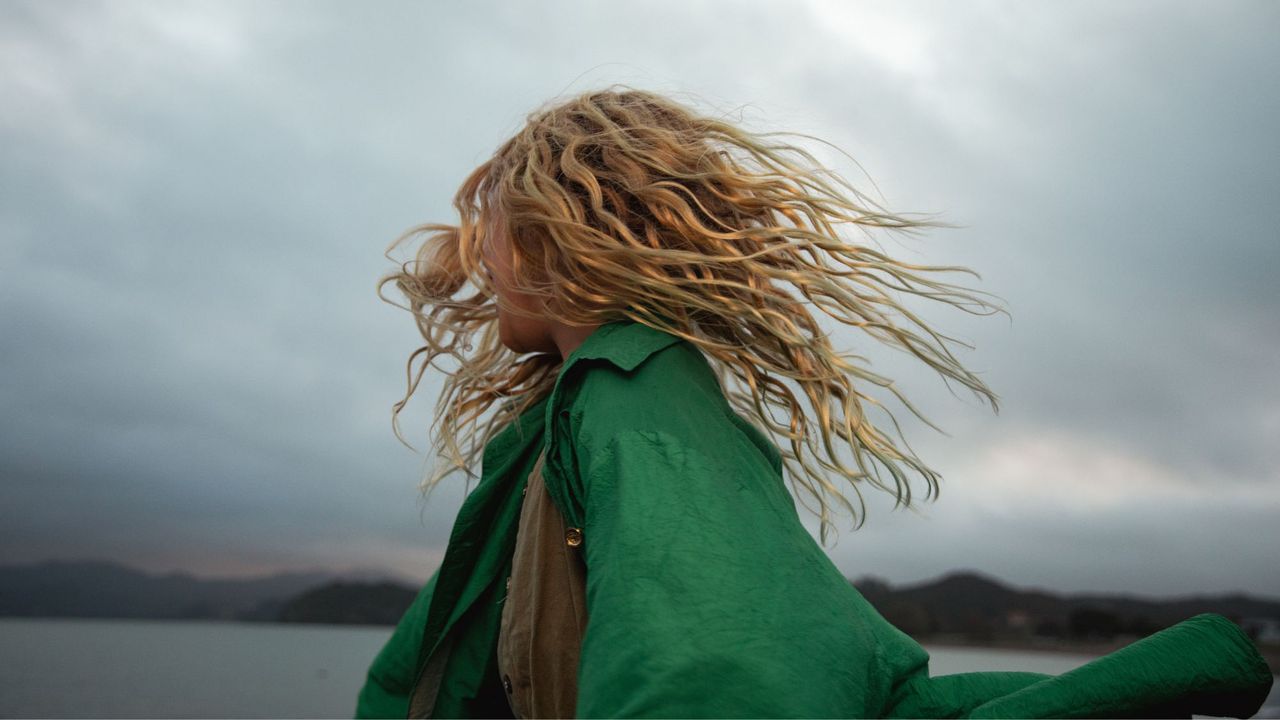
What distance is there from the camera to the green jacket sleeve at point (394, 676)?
128 inches

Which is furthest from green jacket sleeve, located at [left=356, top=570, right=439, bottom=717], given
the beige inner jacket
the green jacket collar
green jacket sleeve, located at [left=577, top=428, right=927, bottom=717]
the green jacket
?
green jacket sleeve, located at [left=577, top=428, right=927, bottom=717]

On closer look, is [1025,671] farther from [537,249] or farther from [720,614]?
[537,249]

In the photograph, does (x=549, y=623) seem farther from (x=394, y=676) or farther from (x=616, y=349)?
(x=394, y=676)

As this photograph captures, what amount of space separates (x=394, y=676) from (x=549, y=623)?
1.42 metres

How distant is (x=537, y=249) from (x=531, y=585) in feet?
3.20

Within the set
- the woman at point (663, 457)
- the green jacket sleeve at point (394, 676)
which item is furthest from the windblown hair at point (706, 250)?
the green jacket sleeve at point (394, 676)

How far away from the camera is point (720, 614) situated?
5.21ft

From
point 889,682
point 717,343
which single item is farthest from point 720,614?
point 717,343

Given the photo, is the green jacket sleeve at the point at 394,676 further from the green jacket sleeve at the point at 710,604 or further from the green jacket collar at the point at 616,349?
the green jacket sleeve at the point at 710,604

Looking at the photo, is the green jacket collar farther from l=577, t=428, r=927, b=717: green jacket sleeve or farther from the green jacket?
l=577, t=428, r=927, b=717: green jacket sleeve

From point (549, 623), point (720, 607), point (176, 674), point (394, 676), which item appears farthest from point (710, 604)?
point (176, 674)

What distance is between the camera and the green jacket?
153cm

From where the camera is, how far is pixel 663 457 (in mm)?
1855

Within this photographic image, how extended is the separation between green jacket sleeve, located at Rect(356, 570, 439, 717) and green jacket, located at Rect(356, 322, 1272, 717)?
5.10ft
